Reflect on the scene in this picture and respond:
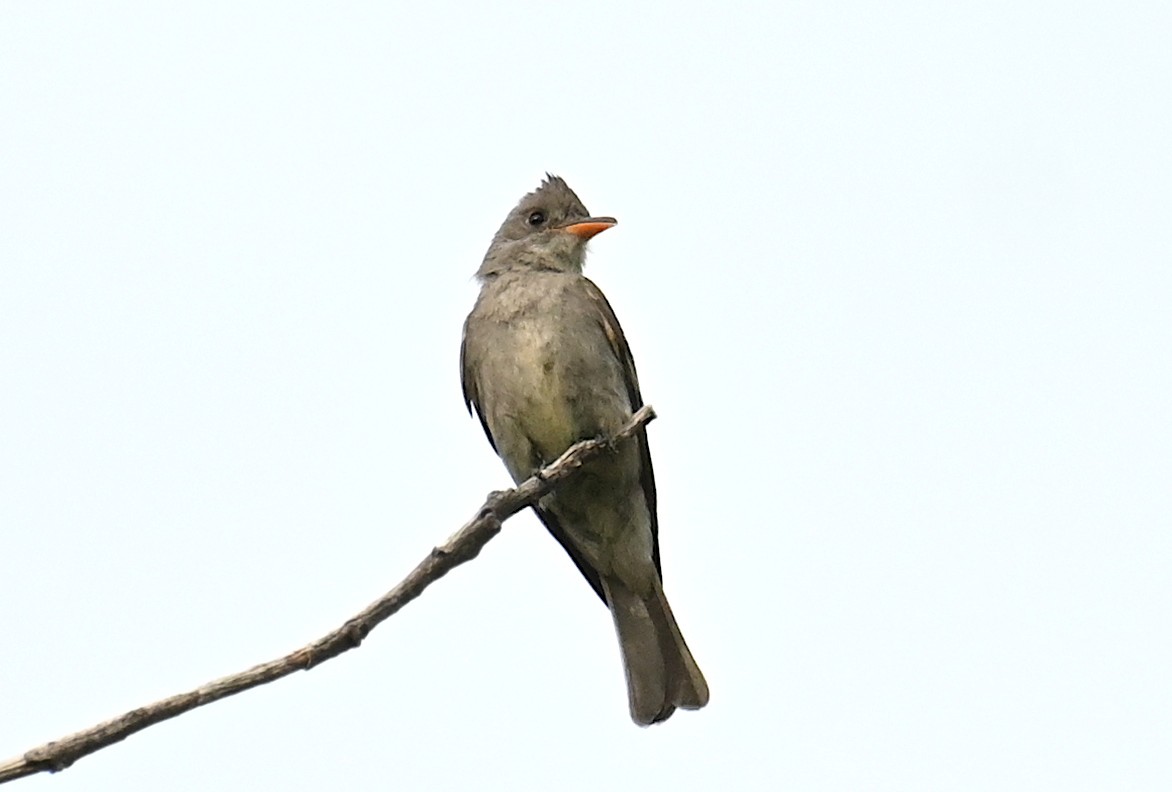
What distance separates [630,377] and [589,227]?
3.70ft

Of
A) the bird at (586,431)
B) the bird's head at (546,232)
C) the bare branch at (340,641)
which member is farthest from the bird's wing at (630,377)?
the bare branch at (340,641)

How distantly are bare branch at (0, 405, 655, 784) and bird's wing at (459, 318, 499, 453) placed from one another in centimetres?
216

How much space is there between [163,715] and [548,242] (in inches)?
232

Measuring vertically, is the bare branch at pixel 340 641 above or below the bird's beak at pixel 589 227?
below

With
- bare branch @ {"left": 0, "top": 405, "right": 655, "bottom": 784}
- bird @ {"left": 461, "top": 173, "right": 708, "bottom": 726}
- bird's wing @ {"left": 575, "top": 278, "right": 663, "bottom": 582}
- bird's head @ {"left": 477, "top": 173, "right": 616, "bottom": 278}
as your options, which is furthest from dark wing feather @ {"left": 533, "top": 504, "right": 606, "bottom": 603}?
bare branch @ {"left": 0, "top": 405, "right": 655, "bottom": 784}

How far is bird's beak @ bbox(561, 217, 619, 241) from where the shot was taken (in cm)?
976

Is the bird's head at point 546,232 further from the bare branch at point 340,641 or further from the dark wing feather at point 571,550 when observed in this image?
the bare branch at point 340,641

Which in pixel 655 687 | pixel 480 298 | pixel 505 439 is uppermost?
pixel 480 298

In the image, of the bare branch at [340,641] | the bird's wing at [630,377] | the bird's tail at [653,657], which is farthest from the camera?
the bird's wing at [630,377]

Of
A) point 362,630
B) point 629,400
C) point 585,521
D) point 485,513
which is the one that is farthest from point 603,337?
point 362,630

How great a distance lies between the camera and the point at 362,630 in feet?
16.5

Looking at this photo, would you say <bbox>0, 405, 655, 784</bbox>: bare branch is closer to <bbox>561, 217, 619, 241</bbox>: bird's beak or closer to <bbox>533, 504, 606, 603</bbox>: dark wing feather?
<bbox>533, 504, 606, 603</bbox>: dark wing feather

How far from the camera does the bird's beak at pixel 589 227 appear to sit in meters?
9.76

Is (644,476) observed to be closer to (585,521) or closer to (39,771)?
(585,521)
